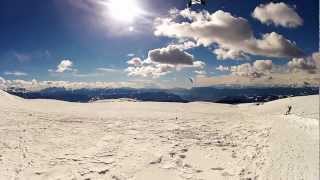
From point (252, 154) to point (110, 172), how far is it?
8010 millimetres

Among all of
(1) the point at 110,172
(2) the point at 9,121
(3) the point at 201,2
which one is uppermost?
(3) the point at 201,2

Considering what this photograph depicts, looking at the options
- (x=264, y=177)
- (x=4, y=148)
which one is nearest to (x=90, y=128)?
(x=4, y=148)

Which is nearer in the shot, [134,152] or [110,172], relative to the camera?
[110,172]

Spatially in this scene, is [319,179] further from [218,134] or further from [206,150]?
[218,134]

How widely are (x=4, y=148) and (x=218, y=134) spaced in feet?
48.0

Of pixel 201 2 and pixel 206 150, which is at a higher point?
pixel 201 2

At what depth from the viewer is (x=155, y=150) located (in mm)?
21391

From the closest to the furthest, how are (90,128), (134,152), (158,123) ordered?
(134,152) < (90,128) < (158,123)

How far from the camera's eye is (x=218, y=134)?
26.5 m

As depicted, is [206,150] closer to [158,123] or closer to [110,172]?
[110,172]

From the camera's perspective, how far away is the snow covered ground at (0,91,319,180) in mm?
17031

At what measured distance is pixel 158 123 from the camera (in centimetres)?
3189

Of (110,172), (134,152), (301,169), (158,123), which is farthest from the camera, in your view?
(158,123)

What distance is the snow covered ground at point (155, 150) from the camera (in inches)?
671
